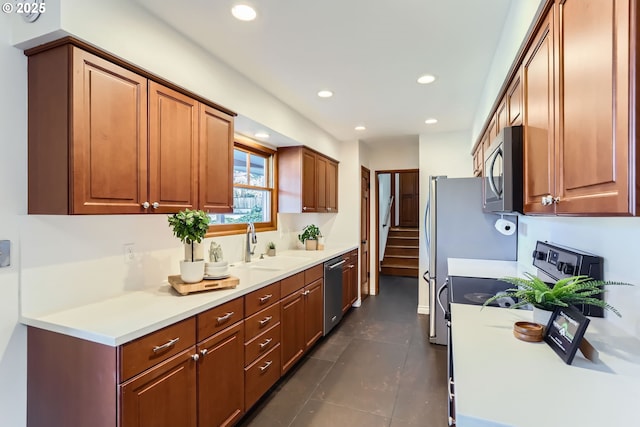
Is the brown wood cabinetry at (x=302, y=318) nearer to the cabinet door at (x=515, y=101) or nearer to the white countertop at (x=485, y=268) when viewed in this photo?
the white countertop at (x=485, y=268)

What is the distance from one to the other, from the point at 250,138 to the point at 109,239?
1811mm

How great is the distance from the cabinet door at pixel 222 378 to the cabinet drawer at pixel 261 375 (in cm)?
7

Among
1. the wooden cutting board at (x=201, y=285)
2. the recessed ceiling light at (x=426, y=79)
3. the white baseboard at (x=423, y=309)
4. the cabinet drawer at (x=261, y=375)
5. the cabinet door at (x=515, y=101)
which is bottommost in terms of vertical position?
the white baseboard at (x=423, y=309)

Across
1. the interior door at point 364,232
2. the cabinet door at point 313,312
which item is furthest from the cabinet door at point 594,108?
the interior door at point 364,232

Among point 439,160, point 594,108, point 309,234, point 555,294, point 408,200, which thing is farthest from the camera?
point 408,200

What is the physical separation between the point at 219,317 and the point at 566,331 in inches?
63.0

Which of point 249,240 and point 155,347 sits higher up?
point 249,240

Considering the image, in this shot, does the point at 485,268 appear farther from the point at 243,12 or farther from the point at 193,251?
the point at 243,12

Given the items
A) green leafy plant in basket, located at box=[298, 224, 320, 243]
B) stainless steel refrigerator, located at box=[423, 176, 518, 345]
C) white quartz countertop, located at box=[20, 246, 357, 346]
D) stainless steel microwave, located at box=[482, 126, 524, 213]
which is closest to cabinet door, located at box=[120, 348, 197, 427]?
white quartz countertop, located at box=[20, 246, 357, 346]

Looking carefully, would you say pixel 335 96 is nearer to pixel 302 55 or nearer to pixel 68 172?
pixel 302 55

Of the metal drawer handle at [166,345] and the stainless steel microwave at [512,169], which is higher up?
the stainless steel microwave at [512,169]

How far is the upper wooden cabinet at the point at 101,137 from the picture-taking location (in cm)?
142

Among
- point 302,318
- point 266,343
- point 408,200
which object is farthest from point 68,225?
point 408,200

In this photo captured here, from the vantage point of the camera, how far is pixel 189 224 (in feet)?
6.14
